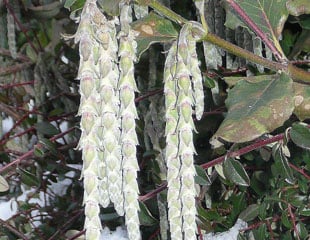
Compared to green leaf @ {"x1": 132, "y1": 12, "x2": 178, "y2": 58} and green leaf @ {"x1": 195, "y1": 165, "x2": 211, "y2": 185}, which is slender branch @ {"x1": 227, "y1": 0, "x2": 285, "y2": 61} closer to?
green leaf @ {"x1": 132, "y1": 12, "x2": 178, "y2": 58}

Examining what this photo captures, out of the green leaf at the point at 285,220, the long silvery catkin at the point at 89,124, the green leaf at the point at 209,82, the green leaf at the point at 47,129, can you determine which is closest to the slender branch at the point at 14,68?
the green leaf at the point at 47,129

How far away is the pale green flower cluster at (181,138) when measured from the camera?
56cm

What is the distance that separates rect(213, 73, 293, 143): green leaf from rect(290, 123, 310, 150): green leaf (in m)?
0.09

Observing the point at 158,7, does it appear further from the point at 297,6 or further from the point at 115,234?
the point at 115,234

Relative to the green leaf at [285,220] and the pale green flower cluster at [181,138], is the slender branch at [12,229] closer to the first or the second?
the green leaf at [285,220]

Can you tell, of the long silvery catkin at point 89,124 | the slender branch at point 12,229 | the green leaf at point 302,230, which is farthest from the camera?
the slender branch at point 12,229

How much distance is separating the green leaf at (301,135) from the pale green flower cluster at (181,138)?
0.22m

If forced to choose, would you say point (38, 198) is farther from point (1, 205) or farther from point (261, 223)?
point (261, 223)

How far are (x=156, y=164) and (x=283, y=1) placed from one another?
39 cm

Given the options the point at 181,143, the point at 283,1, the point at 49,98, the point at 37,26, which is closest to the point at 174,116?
the point at 181,143

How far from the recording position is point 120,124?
23.3 inches

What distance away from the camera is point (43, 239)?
1.25 m

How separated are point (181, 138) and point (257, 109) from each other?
0.14m

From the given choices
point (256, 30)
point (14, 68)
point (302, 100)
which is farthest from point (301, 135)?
point (14, 68)
